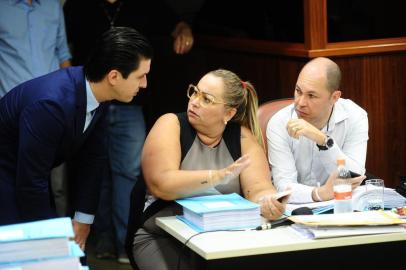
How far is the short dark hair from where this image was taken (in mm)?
3170

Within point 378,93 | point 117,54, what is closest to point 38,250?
point 117,54

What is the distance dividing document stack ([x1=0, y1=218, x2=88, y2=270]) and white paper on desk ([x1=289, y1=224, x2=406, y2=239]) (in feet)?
3.30

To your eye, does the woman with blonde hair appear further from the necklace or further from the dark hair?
A: the necklace

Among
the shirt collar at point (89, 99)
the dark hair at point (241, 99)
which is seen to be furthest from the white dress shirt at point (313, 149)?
the shirt collar at point (89, 99)

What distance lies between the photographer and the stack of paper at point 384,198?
11.1 feet

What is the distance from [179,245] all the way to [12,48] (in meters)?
1.77

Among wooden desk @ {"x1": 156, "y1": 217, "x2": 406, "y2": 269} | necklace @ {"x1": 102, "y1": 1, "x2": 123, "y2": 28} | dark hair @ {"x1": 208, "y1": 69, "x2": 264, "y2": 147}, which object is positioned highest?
necklace @ {"x1": 102, "y1": 1, "x2": 123, "y2": 28}

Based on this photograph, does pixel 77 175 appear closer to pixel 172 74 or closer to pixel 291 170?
pixel 291 170

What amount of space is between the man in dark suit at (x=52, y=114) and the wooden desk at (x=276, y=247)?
0.51 meters

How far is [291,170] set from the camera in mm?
3789

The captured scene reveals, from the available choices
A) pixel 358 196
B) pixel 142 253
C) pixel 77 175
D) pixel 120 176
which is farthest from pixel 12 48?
pixel 358 196

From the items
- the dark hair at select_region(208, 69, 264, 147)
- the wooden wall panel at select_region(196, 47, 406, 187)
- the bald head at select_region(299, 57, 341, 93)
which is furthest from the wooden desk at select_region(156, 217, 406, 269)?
the wooden wall panel at select_region(196, 47, 406, 187)

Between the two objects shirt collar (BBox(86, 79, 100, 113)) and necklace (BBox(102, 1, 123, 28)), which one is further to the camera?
necklace (BBox(102, 1, 123, 28))

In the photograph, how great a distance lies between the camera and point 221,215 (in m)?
3.14
